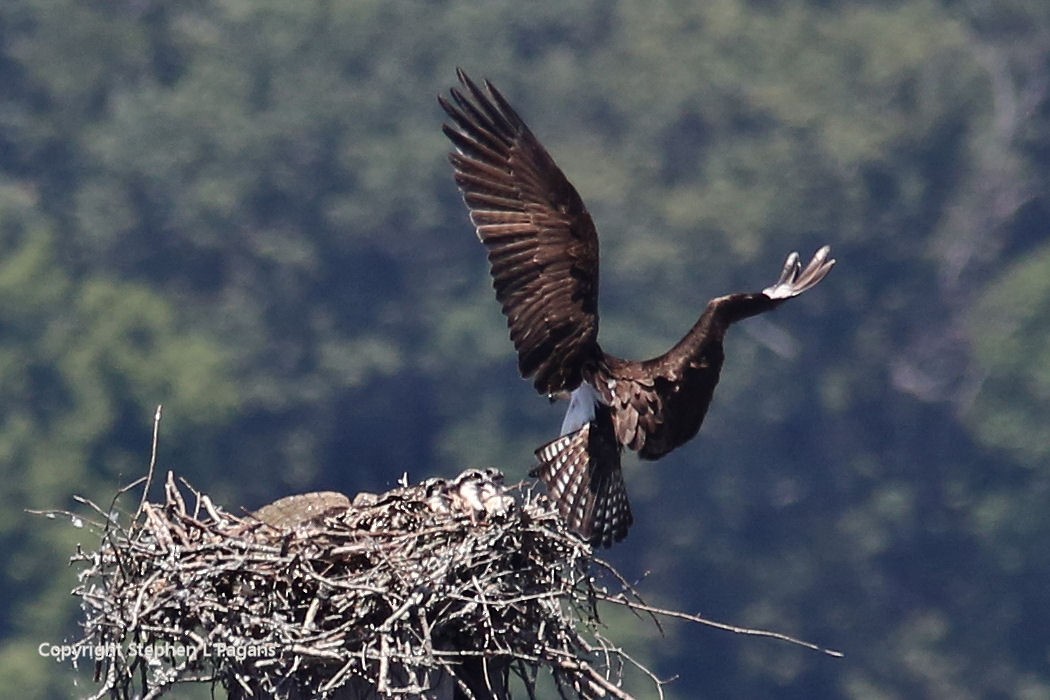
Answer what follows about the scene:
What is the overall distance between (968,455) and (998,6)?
8.36 metres

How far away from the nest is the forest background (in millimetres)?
21242

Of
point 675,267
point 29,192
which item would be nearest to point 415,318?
point 675,267

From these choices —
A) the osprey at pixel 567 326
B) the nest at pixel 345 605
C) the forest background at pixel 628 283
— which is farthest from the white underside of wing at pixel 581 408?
the forest background at pixel 628 283

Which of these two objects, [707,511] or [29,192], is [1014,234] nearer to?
[707,511]

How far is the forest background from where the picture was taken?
31828 mm

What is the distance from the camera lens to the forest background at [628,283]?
3183 cm

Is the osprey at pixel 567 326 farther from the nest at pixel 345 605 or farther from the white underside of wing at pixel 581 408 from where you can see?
the nest at pixel 345 605

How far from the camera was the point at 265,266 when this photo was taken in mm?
35031

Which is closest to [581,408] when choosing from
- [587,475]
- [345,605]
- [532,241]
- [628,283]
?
[587,475]

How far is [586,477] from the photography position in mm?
8805

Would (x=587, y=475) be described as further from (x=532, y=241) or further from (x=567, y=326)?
(x=532, y=241)

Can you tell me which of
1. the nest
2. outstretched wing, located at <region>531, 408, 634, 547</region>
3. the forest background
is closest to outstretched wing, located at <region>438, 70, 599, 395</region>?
outstretched wing, located at <region>531, 408, 634, 547</region>

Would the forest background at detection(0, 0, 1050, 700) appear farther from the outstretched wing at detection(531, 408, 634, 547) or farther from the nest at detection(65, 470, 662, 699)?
the nest at detection(65, 470, 662, 699)

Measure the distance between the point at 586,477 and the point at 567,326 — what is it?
0.51 meters
